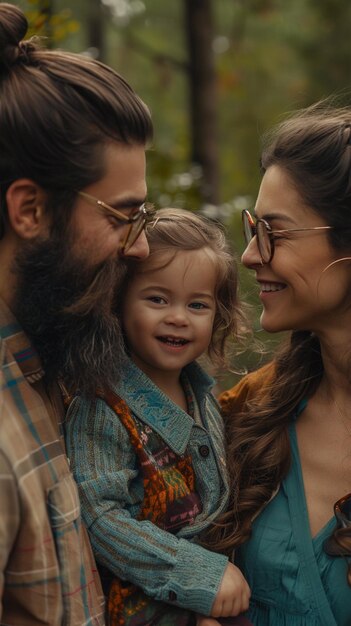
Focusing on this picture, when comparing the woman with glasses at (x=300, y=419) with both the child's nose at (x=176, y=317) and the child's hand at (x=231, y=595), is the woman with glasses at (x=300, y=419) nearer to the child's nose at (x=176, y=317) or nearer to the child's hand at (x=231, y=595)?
the child's hand at (x=231, y=595)

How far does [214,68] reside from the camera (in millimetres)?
9789

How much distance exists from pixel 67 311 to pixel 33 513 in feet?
2.15

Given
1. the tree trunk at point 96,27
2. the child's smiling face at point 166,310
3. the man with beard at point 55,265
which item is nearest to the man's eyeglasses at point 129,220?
the man with beard at point 55,265

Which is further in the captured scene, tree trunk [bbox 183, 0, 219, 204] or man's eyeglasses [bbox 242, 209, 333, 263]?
tree trunk [bbox 183, 0, 219, 204]

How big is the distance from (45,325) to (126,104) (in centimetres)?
75

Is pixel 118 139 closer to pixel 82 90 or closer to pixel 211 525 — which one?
pixel 82 90

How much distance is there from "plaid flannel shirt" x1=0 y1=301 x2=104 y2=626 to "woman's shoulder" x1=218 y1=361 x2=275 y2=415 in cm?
124

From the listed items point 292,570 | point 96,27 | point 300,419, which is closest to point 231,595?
point 292,570

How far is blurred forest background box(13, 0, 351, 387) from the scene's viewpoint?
786 centimetres

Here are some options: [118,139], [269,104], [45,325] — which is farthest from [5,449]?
[269,104]

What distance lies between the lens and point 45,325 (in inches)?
121

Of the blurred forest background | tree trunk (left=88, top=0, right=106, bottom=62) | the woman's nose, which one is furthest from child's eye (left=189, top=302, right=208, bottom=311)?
tree trunk (left=88, top=0, right=106, bottom=62)

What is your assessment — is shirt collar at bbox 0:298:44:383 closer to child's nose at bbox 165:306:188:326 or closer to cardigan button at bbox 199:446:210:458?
child's nose at bbox 165:306:188:326

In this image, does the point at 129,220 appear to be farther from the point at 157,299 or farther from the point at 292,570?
the point at 292,570
